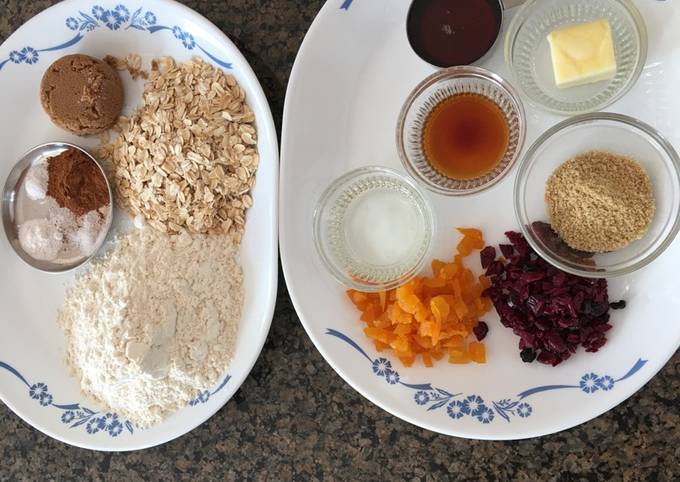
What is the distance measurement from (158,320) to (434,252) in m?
0.76

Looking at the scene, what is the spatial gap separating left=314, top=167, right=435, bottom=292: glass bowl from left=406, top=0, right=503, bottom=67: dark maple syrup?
33cm

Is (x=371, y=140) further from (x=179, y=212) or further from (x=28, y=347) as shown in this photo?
(x=28, y=347)

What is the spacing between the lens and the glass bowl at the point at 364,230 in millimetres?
1657

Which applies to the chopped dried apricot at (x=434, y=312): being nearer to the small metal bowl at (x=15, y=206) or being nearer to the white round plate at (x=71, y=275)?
the white round plate at (x=71, y=275)

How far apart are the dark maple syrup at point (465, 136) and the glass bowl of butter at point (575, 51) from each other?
0.39ft

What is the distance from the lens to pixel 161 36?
174 centimetres

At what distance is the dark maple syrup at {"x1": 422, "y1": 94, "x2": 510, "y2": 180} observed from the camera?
5.41 feet

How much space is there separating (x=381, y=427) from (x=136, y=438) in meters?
0.70

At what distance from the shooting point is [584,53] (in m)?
1.51

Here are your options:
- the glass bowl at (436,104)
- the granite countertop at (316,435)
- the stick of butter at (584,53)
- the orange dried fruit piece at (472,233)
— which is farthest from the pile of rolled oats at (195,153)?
the stick of butter at (584,53)

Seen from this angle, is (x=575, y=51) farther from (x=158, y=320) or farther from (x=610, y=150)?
(x=158, y=320)

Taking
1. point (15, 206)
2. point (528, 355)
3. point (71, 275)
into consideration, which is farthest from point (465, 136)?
point (15, 206)

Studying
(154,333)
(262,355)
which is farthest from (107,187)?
(262,355)

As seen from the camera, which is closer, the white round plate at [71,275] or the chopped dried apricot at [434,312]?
the chopped dried apricot at [434,312]
